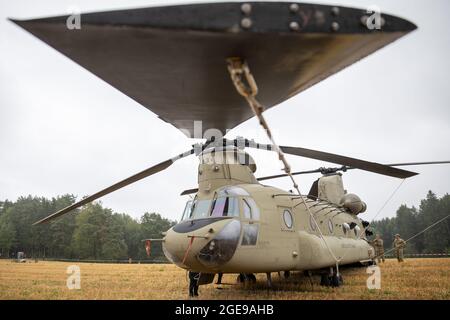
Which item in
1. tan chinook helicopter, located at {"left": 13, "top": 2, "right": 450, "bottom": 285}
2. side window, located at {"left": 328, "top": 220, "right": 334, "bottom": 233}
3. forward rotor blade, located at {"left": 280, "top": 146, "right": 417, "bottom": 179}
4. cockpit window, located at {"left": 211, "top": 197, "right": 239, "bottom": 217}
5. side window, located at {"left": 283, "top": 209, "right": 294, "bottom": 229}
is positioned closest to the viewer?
tan chinook helicopter, located at {"left": 13, "top": 2, "right": 450, "bottom": 285}

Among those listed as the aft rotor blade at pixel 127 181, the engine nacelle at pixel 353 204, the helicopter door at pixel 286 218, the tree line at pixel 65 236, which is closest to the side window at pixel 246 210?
the helicopter door at pixel 286 218

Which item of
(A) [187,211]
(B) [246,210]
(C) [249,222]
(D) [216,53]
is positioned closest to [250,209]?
(B) [246,210]

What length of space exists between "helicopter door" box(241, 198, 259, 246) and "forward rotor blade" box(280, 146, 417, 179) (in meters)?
1.67

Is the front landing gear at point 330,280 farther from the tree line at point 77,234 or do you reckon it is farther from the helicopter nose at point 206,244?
the tree line at point 77,234

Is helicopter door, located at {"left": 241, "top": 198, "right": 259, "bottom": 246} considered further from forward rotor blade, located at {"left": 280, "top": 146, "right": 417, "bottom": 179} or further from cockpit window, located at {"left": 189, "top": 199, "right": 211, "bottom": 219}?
forward rotor blade, located at {"left": 280, "top": 146, "right": 417, "bottom": 179}

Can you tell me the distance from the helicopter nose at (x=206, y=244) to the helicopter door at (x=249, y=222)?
0.21m

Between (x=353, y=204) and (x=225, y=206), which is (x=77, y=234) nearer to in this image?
(x=353, y=204)

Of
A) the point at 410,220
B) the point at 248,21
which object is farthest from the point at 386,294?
the point at 410,220

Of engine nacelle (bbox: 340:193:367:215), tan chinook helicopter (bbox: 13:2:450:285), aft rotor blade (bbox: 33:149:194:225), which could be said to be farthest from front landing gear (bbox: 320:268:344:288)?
aft rotor blade (bbox: 33:149:194:225)

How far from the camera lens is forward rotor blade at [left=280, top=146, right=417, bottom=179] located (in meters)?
8.03

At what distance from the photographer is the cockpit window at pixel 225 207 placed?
816cm

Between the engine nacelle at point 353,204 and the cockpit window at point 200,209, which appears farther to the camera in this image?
the engine nacelle at point 353,204

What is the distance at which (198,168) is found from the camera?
9516 millimetres
